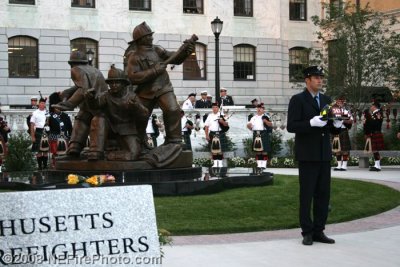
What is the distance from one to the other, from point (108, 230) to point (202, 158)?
19.9 m

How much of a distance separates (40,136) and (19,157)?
1.58 m

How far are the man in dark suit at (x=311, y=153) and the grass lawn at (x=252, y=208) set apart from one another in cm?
151

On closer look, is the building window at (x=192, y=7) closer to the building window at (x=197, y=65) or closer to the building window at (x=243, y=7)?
the building window at (x=197, y=65)

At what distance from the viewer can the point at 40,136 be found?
23578mm

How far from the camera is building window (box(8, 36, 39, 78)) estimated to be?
3662 cm

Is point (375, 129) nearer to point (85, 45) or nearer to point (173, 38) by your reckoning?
point (173, 38)

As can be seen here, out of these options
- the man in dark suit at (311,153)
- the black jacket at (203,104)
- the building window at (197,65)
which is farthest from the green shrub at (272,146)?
the man in dark suit at (311,153)

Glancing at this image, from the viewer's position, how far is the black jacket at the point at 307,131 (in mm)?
9922

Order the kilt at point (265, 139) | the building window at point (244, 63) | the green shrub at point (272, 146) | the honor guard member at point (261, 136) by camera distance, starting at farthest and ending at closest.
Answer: the building window at point (244, 63) → the green shrub at point (272, 146) → the kilt at point (265, 139) → the honor guard member at point (261, 136)

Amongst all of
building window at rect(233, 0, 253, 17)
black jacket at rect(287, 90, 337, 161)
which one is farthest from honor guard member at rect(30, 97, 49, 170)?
building window at rect(233, 0, 253, 17)

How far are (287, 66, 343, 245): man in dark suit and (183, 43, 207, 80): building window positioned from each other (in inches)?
1198

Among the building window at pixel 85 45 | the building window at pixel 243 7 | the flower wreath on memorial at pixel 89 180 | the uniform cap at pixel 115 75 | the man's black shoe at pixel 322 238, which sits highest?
the building window at pixel 243 7

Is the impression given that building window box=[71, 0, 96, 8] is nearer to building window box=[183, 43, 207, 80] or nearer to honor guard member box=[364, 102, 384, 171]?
building window box=[183, 43, 207, 80]

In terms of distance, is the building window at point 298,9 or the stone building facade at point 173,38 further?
the building window at point 298,9
